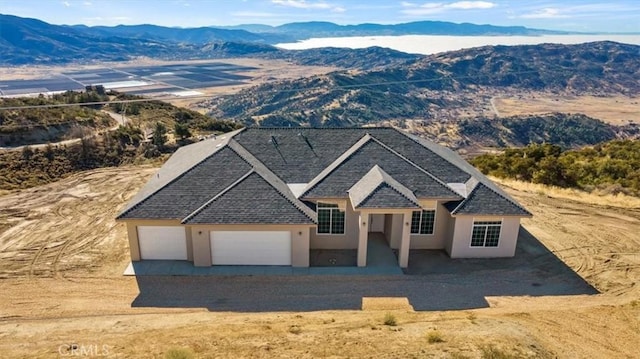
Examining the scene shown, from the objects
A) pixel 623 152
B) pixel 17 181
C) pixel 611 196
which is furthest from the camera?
pixel 623 152

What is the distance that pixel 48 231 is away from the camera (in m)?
22.9

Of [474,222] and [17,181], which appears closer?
[474,222]

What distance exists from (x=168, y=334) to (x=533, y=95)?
610 feet

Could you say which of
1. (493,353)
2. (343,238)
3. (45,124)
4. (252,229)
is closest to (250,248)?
(252,229)

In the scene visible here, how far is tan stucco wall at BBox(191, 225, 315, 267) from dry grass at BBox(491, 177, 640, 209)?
68.1 feet

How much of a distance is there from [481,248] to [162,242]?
15.6 metres

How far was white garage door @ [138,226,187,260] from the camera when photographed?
19.1m

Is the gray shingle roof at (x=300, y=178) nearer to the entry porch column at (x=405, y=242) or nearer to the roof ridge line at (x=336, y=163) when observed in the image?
the roof ridge line at (x=336, y=163)

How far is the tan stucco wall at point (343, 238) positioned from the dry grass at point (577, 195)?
57.8ft

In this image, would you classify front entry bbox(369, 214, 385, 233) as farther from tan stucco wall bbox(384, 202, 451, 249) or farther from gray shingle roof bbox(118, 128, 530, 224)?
gray shingle roof bbox(118, 128, 530, 224)

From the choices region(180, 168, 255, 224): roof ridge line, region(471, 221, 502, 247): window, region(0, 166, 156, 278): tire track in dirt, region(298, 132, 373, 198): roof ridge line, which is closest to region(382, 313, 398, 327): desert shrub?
region(298, 132, 373, 198): roof ridge line

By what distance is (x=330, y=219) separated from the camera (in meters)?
20.5

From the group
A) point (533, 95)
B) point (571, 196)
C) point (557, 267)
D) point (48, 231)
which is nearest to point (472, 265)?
point (557, 267)

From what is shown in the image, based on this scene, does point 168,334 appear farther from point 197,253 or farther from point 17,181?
point 17,181
